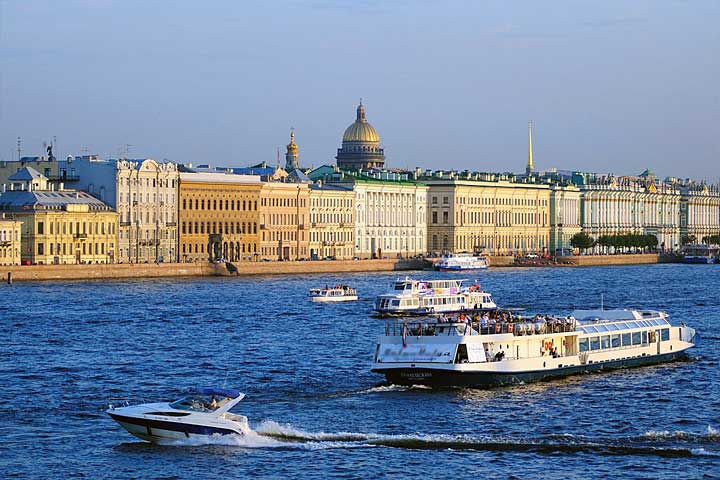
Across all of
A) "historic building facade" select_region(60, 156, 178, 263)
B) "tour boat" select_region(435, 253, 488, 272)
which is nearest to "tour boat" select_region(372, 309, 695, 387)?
"historic building facade" select_region(60, 156, 178, 263)

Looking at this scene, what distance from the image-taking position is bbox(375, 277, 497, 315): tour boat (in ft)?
190

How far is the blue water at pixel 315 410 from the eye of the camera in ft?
81.5

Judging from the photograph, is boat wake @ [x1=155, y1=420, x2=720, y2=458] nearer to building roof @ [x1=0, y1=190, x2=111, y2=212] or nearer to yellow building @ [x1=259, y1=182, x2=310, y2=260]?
building roof @ [x1=0, y1=190, x2=111, y2=212]

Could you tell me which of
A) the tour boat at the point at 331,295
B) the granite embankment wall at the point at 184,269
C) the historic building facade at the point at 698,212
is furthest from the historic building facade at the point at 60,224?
the historic building facade at the point at 698,212

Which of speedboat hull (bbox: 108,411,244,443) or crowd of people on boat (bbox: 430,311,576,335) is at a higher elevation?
crowd of people on boat (bbox: 430,311,576,335)

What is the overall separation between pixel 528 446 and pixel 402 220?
3480 inches

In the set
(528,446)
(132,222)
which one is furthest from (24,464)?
(132,222)

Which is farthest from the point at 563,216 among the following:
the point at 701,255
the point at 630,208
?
the point at 630,208

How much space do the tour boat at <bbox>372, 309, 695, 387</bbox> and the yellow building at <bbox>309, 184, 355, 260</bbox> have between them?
6688cm

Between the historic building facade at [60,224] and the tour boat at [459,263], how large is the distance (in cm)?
2059

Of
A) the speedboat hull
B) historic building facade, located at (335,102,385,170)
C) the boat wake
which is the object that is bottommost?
the boat wake

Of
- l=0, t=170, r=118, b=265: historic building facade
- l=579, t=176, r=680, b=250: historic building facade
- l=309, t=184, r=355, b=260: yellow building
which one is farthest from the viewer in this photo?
l=579, t=176, r=680, b=250: historic building facade

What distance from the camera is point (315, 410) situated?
2988cm

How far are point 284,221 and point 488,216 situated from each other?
2662 centimetres
